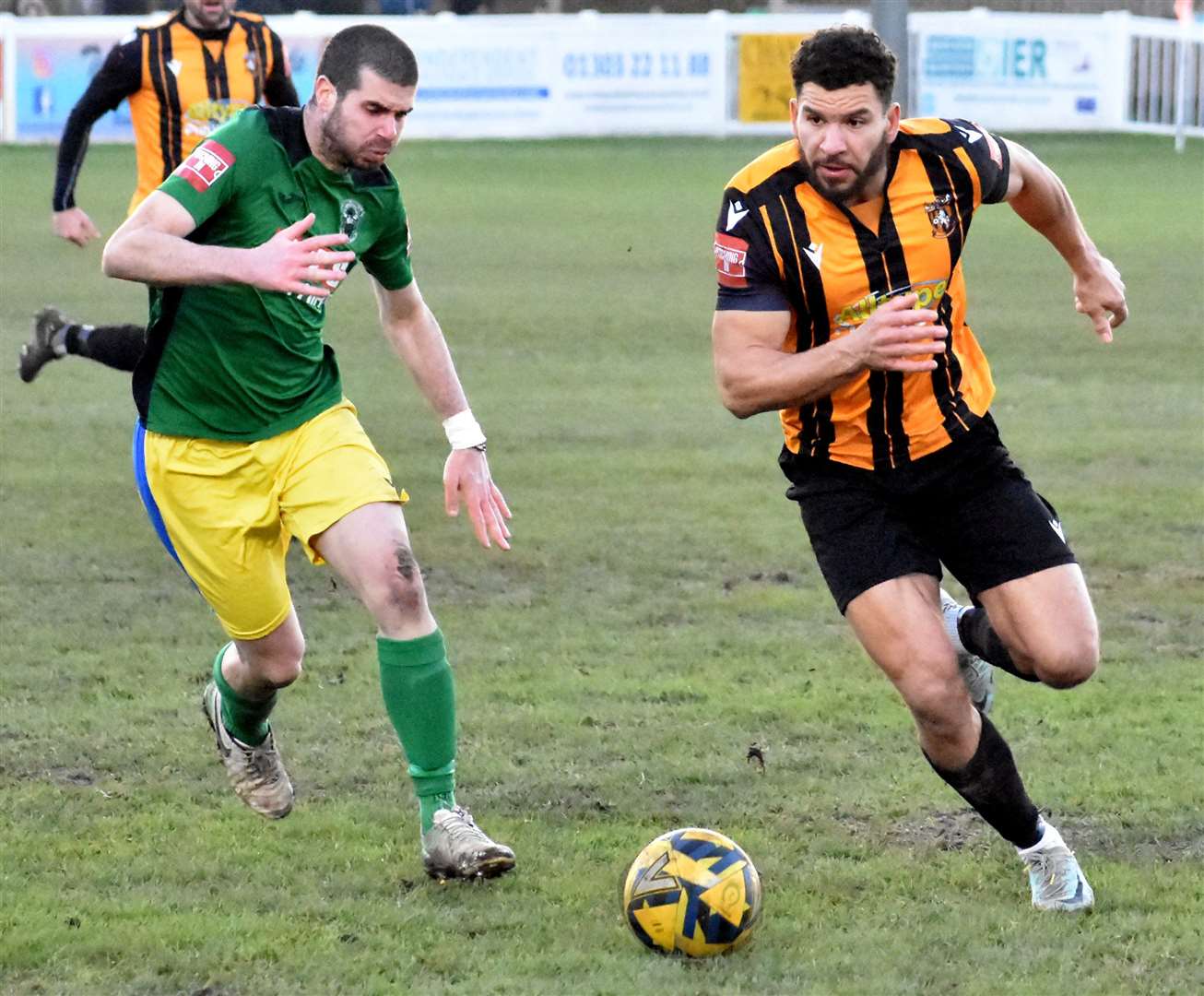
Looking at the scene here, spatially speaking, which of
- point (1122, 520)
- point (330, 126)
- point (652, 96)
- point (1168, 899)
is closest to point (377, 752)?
point (330, 126)

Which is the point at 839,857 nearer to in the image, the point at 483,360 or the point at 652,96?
the point at 483,360

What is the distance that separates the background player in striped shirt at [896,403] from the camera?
480cm

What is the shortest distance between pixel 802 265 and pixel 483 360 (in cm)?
840

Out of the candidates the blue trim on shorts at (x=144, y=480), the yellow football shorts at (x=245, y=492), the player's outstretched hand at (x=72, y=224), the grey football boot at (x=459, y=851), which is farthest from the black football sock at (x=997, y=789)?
the player's outstretched hand at (x=72, y=224)

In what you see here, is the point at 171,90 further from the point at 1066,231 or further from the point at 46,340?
the point at 1066,231

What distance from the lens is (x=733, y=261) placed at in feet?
16.1

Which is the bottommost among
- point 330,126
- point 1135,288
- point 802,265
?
point 1135,288

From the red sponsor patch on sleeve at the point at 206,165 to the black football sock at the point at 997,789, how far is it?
2.29 metres

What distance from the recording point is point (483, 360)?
43.3 ft

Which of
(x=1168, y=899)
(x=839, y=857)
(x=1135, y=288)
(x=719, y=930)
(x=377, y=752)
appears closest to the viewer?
(x=719, y=930)

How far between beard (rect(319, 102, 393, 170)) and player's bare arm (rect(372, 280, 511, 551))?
1.57 ft

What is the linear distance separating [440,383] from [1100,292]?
1.86 m

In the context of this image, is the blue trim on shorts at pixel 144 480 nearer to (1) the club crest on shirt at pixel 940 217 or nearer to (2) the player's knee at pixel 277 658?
(2) the player's knee at pixel 277 658

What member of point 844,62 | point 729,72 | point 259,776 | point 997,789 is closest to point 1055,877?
point 997,789
